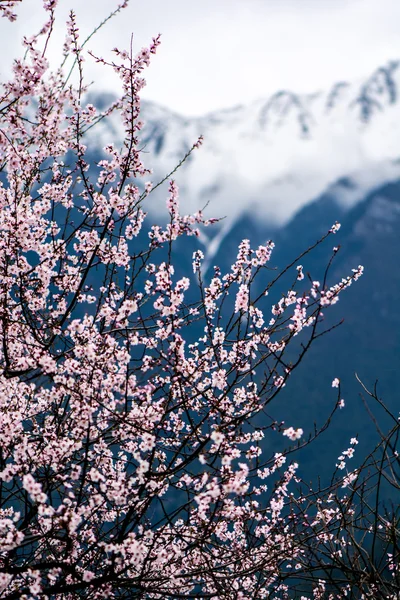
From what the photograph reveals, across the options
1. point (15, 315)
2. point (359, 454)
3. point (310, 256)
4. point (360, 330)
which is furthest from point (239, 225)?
point (15, 315)

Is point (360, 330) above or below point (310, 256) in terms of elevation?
below

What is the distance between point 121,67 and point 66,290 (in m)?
2.89

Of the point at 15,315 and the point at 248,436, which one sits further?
the point at 15,315

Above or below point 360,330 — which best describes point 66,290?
below

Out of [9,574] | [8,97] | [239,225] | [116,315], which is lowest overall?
[9,574]

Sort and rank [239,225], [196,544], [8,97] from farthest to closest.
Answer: [239,225]
[8,97]
[196,544]

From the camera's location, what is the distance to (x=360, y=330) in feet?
436

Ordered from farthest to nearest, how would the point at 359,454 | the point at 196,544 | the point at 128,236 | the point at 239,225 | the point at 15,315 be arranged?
1. the point at 239,225
2. the point at 359,454
3. the point at 15,315
4. the point at 128,236
5. the point at 196,544

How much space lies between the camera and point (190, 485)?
6.50 meters

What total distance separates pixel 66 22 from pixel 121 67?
2.67ft

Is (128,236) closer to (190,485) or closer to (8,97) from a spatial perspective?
(8,97)

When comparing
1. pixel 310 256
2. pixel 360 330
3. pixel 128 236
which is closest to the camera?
pixel 128 236

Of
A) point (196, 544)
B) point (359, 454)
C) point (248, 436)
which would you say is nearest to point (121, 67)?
point (248, 436)

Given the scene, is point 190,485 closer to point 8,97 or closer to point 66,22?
point 8,97
